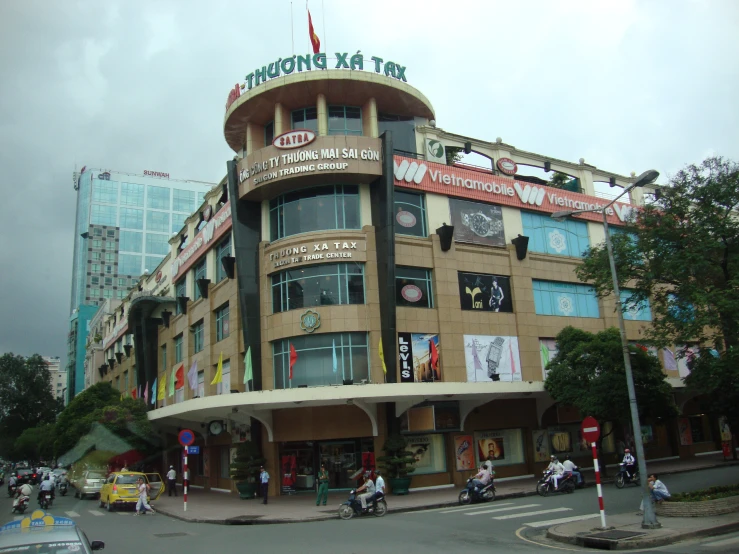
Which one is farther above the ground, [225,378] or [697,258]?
[697,258]

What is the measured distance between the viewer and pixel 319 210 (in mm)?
31141

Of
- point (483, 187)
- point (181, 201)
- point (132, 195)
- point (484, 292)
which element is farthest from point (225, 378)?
point (132, 195)

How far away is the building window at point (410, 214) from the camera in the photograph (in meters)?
31.8

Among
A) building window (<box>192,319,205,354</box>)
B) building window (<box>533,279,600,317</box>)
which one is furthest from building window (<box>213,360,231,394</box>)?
building window (<box>533,279,600,317</box>)

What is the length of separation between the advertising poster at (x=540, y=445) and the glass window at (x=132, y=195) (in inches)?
4517

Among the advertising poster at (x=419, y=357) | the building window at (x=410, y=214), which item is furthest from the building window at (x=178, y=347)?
the advertising poster at (x=419, y=357)

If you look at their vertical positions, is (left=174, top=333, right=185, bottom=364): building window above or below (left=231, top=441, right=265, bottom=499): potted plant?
above

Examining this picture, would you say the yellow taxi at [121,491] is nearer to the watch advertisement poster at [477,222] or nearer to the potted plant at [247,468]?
the potted plant at [247,468]

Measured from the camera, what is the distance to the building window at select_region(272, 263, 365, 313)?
29.8 meters

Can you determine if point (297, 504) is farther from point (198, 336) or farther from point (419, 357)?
point (198, 336)

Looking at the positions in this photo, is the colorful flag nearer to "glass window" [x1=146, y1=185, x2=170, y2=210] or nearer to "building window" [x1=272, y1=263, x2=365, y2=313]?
"building window" [x1=272, y1=263, x2=365, y2=313]

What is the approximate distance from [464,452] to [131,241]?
11435cm

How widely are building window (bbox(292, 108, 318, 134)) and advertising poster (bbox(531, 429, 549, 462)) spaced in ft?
67.5

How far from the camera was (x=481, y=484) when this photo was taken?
24.0 metres
